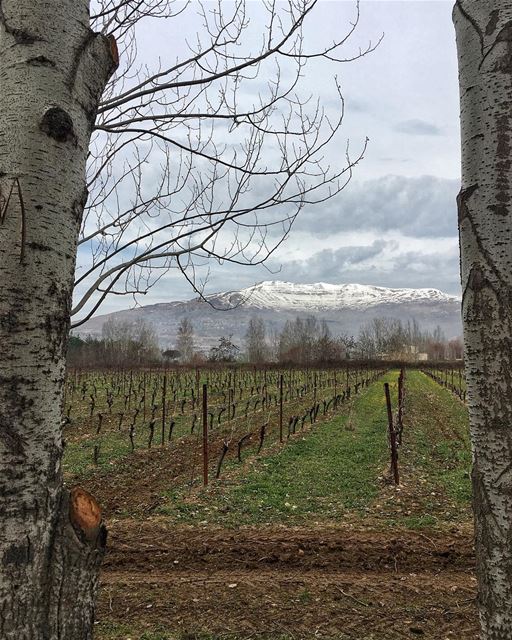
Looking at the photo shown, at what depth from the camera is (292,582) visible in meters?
4.43

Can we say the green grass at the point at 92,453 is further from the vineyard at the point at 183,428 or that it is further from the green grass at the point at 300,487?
the green grass at the point at 300,487

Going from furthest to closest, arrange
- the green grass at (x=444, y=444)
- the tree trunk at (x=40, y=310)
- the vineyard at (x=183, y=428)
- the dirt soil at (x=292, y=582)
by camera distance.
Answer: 1. the vineyard at (x=183, y=428)
2. the green grass at (x=444, y=444)
3. the dirt soil at (x=292, y=582)
4. the tree trunk at (x=40, y=310)

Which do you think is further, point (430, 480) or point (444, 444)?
point (444, 444)

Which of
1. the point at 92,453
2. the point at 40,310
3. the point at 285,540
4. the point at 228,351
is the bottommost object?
the point at 92,453

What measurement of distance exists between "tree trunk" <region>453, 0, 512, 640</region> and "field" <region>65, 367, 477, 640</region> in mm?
3166

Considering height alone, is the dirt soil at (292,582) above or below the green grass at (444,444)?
above

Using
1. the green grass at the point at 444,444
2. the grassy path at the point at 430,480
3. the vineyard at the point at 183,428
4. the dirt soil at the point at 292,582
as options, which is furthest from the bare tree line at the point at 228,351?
the dirt soil at the point at 292,582

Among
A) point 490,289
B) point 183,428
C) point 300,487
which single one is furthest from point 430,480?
point 490,289

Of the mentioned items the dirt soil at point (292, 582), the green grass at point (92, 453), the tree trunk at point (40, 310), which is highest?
the tree trunk at point (40, 310)

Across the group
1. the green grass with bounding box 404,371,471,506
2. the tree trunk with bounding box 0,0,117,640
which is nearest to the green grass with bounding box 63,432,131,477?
the green grass with bounding box 404,371,471,506

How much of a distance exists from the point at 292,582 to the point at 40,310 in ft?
13.9

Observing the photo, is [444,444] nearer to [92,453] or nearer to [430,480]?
[430,480]

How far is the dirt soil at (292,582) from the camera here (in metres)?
3.70

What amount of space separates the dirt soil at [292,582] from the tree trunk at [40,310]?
10.0 ft
